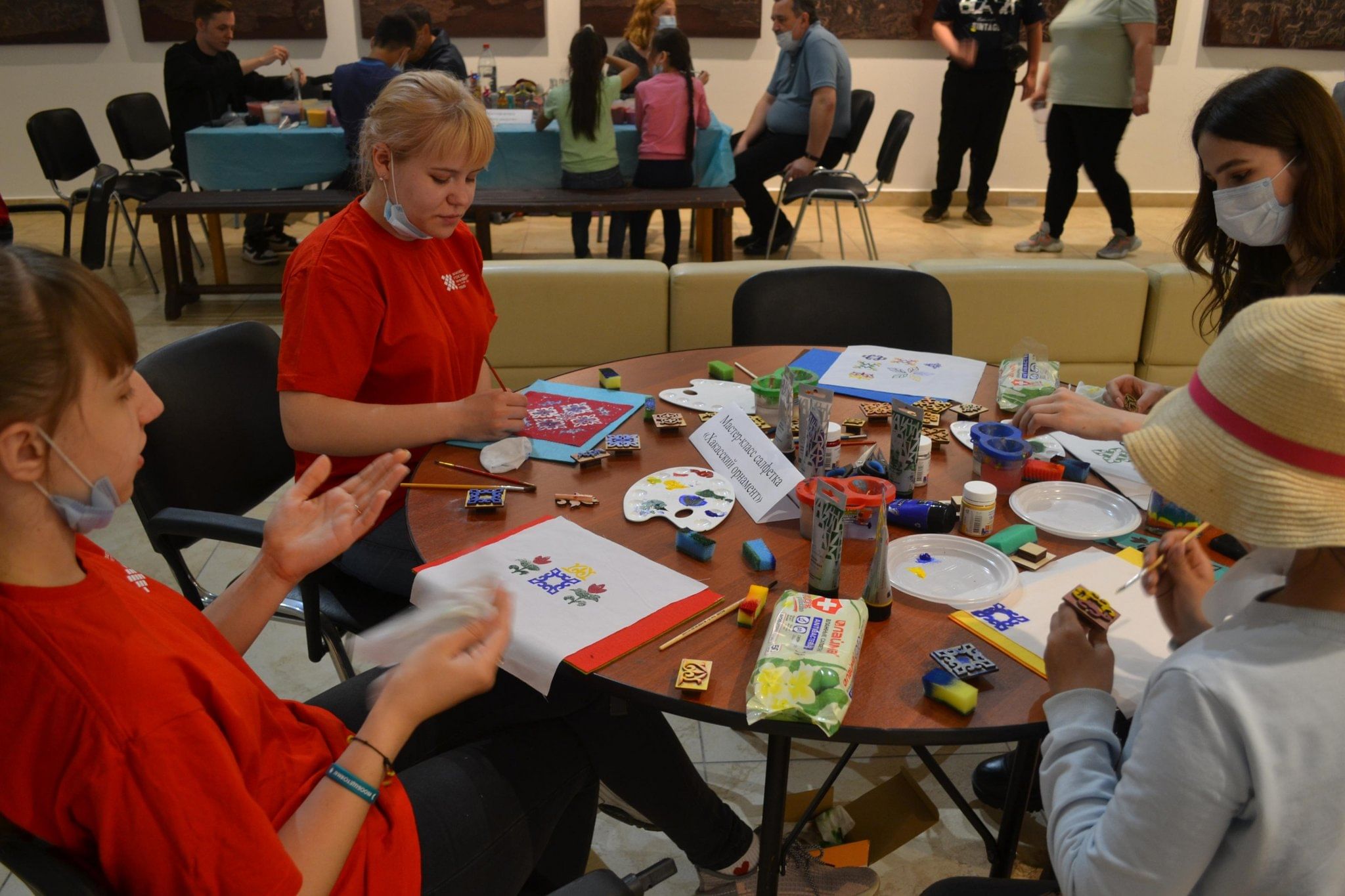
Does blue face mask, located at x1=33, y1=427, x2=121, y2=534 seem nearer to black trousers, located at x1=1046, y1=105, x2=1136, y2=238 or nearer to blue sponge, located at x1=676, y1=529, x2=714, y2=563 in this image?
blue sponge, located at x1=676, y1=529, x2=714, y2=563

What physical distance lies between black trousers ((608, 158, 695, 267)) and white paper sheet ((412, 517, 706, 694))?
416 cm

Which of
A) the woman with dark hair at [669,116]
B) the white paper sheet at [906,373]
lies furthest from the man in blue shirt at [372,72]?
the white paper sheet at [906,373]

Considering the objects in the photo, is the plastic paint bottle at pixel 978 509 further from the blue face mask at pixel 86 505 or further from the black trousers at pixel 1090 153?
the black trousers at pixel 1090 153

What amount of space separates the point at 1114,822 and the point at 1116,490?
94 cm

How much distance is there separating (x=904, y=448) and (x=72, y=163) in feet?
19.0

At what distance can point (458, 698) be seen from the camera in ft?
4.02

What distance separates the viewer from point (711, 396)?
2168 millimetres

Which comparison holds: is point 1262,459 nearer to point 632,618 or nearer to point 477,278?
point 632,618

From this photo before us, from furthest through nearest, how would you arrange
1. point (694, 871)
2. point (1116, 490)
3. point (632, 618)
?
point (694, 871) < point (1116, 490) < point (632, 618)

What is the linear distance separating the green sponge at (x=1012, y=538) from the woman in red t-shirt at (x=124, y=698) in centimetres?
82

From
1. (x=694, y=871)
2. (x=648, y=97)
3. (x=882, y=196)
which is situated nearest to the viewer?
(x=694, y=871)

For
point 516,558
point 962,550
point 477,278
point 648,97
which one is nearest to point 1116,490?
point 962,550

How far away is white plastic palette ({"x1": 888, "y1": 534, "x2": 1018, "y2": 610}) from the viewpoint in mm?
1456

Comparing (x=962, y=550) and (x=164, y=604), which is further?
(x=962, y=550)
